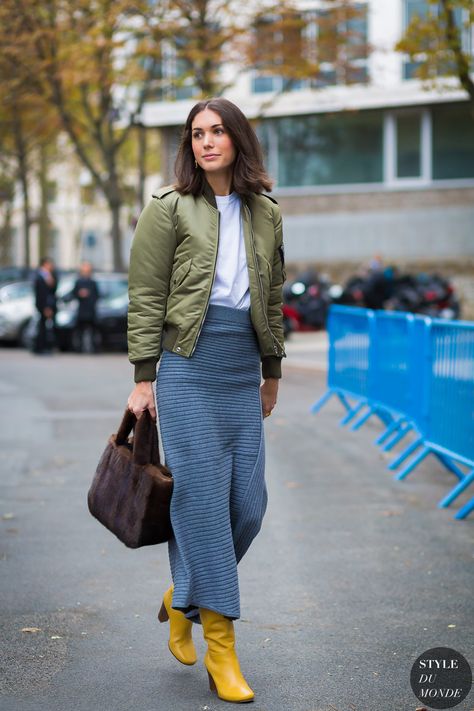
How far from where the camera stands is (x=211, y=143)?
445 centimetres

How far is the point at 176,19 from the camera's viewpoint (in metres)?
23.7

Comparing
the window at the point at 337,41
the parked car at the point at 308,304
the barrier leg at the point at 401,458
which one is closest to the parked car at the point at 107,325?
the parked car at the point at 308,304

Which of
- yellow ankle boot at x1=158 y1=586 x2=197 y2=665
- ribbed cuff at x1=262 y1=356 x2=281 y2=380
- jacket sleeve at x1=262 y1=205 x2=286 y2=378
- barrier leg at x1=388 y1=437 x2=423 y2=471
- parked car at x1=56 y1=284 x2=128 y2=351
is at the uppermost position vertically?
jacket sleeve at x1=262 y1=205 x2=286 y2=378

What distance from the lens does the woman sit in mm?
4375

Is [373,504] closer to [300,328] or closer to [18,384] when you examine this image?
[18,384]

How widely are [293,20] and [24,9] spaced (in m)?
6.15

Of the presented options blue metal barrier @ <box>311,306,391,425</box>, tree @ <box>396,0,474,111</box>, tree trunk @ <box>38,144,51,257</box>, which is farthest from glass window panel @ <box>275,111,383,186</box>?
blue metal barrier @ <box>311,306,391,425</box>

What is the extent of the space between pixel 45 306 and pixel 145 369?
64.0ft

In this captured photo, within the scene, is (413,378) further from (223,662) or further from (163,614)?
(223,662)

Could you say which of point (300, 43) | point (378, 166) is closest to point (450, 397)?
point (300, 43)

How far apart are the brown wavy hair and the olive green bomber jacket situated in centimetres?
6

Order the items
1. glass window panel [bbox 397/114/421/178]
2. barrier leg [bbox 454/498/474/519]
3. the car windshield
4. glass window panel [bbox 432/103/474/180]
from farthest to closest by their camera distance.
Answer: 1. glass window panel [bbox 397/114/421/178]
2. glass window panel [bbox 432/103/474/180]
3. the car windshield
4. barrier leg [bbox 454/498/474/519]

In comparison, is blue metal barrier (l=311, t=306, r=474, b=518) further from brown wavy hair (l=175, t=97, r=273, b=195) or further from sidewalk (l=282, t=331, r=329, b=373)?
sidewalk (l=282, t=331, r=329, b=373)

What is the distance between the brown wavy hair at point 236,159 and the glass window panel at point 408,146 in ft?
104
